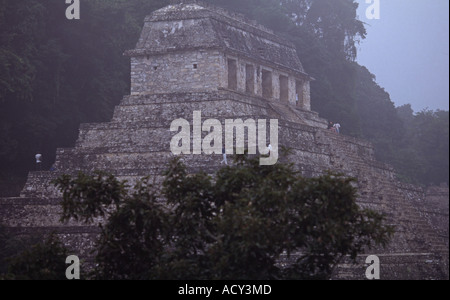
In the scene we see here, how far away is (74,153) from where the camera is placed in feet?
105

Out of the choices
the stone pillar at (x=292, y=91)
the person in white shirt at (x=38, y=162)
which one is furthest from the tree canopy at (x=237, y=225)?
the stone pillar at (x=292, y=91)

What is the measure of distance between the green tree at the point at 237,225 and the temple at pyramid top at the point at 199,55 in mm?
16301

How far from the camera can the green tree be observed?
1642 cm

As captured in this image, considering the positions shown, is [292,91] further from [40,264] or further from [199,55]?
[40,264]

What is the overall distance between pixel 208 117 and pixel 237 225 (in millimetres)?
15873

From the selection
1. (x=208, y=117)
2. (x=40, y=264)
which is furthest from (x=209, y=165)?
(x=40, y=264)

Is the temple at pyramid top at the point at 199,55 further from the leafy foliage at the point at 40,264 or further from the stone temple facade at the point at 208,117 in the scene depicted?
the leafy foliage at the point at 40,264

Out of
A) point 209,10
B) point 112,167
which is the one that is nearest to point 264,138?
point 112,167

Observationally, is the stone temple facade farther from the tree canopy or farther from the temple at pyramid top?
the tree canopy

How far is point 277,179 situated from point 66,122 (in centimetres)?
2352

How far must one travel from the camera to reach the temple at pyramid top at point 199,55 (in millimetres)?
34156

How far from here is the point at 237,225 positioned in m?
16.2

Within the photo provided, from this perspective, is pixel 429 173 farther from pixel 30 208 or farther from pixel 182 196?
pixel 182 196
